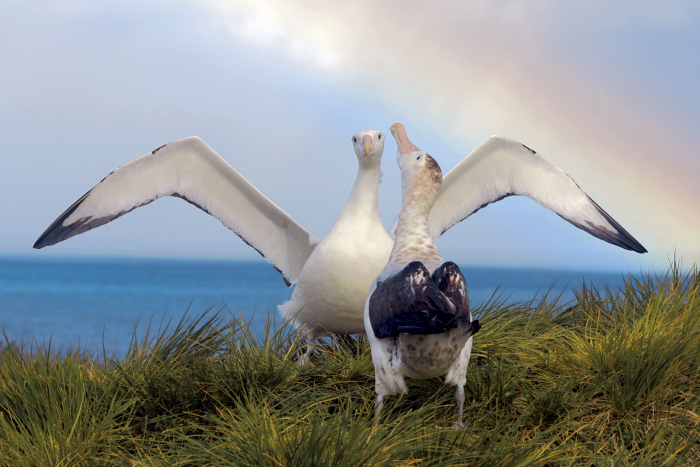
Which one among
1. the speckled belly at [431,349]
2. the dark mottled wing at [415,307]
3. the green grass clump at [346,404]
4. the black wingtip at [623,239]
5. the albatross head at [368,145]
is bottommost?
the green grass clump at [346,404]

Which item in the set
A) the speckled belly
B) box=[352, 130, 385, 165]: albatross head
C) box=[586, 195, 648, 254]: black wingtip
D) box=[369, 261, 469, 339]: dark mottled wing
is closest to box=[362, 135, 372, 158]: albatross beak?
box=[352, 130, 385, 165]: albatross head

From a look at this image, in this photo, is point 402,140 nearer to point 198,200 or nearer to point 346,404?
point 346,404

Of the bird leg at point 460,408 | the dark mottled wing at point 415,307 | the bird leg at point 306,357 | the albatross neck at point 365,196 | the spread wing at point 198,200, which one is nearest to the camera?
the dark mottled wing at point 415,307

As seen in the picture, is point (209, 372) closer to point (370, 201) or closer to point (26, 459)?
point (26, 459)

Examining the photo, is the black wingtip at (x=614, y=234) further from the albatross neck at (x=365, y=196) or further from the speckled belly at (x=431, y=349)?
the speckled belly at (x=431, y=349)

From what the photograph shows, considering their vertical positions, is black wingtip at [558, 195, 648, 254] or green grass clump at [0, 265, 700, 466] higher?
black wingtip at [558, 195, 648, 254]

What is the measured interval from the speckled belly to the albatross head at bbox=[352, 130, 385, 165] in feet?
7.71

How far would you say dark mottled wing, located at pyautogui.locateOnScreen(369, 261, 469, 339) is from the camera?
2.89 metres

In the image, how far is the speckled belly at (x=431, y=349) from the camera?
306 cm

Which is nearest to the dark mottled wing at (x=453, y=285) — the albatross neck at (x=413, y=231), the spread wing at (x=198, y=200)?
the albatross neck at (x=413, y=231)

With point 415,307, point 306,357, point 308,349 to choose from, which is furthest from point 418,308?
point 308,349

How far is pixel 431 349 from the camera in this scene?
3.08 m

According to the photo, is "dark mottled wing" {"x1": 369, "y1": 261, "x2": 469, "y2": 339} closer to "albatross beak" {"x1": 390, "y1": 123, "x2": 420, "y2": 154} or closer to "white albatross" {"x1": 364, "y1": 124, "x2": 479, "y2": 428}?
"white albatross" {"x1": 364, "y1": 124, "x2": 479, "y2": 428}

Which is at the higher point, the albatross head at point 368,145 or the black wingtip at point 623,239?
the albatross head at point 368,145
